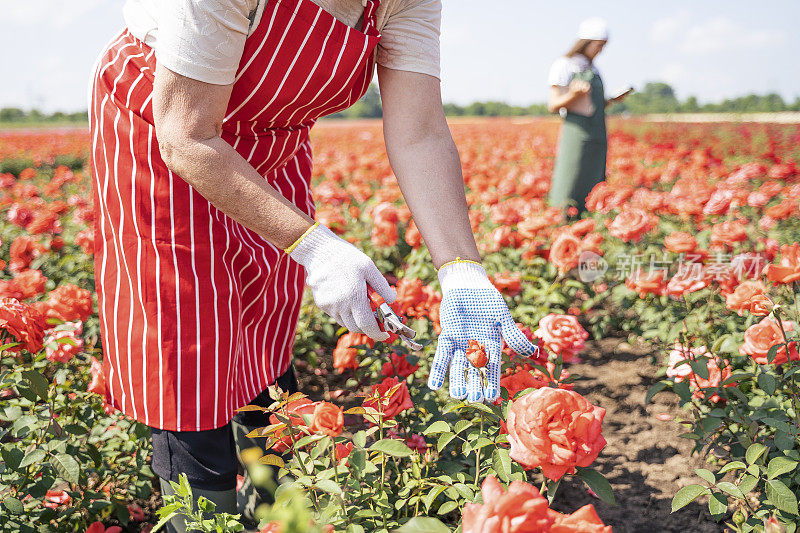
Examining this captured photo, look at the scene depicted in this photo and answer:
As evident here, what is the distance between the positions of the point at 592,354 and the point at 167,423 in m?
2.07

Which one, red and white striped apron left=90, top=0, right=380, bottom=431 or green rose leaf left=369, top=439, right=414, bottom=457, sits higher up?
red and white striped apron left=90, top=0, right=380, bottom=431

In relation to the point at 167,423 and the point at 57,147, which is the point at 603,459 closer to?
the point at 167,423

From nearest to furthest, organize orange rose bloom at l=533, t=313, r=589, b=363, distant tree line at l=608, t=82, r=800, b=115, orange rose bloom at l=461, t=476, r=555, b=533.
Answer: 1. orange rose bloom at l=461, t=476, r=555, b=533
2. orange rose bloom at l=533, t=313, r=589, b=363
3. distant tree line at l=608, t=82, r=800, b=115

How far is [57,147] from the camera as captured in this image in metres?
10.2

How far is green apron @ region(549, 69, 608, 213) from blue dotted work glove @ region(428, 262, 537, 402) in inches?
121

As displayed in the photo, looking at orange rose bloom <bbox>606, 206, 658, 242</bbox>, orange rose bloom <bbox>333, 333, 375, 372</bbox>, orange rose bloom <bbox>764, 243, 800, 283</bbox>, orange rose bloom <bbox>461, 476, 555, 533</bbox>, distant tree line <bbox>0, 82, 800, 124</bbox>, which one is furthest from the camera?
distant tree line <bbox>0, 82, 800, 124</bbox>

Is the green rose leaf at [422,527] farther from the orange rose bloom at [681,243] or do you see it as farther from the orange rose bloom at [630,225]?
the orange rose bloom at [630,225]

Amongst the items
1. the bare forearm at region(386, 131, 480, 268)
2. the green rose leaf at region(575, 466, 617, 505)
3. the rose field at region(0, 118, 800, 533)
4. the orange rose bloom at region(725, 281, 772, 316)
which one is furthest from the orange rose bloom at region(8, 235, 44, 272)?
the orange rose bloom at region(725, 281, 772, 316)

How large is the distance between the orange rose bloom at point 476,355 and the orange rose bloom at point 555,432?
0.14 m

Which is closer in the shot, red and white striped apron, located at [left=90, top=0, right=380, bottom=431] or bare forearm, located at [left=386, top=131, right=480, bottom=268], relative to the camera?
red and white striped apron, located at [left=90, top=0, right=380, bottom=431]

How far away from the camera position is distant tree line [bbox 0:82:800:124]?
72.8 ft

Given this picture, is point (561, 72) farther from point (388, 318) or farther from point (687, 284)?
point (388, 318)

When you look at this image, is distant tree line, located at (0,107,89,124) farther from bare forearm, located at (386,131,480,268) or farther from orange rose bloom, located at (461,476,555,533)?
orange rose bloom, located at (461,476,555,533)

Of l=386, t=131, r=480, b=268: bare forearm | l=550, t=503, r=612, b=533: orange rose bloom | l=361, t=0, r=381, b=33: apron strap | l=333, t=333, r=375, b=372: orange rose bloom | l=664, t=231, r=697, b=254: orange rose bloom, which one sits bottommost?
l=333, t=333, r=375, b=372: orange rose bloom
